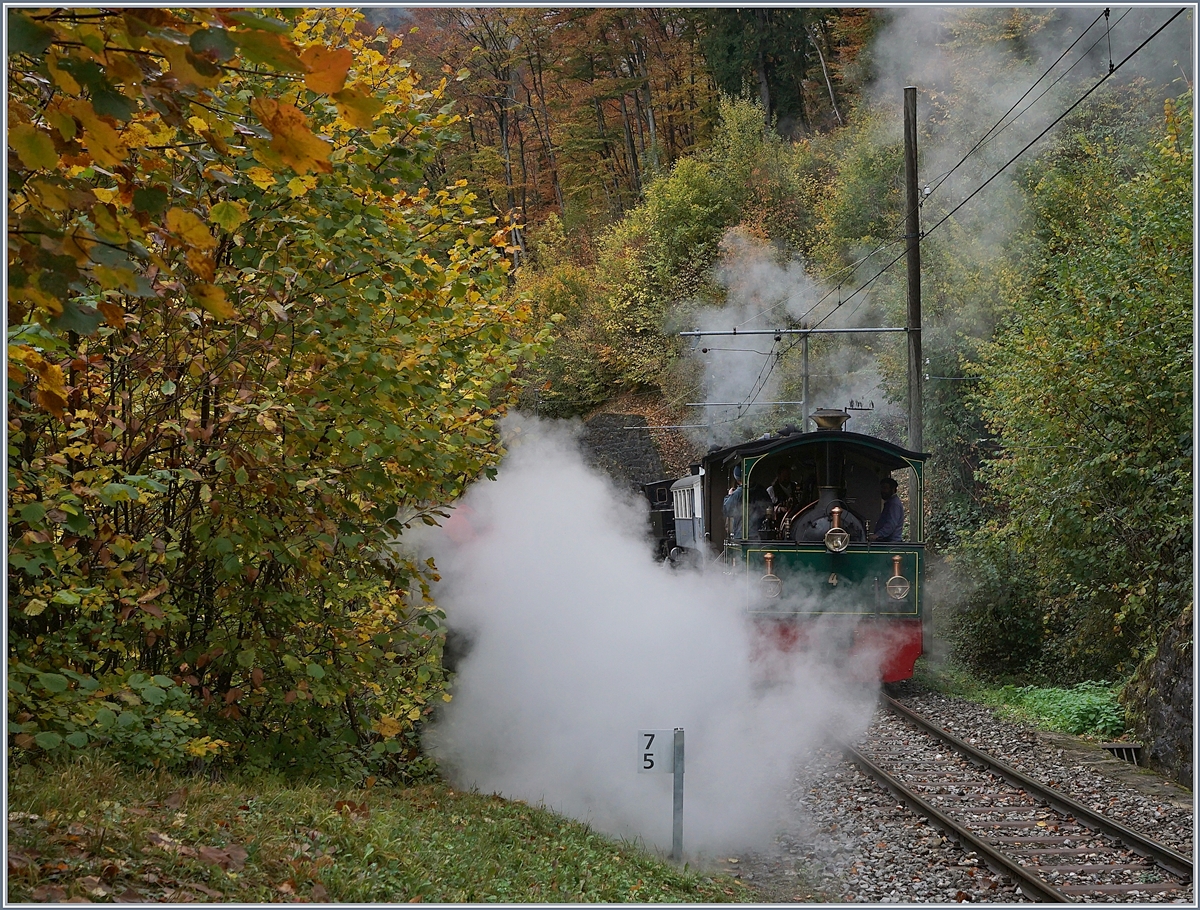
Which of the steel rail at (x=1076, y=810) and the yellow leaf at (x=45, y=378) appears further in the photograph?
the steel rail at (x=1076, y=810)

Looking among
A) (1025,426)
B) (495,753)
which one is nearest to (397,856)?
(495,753)

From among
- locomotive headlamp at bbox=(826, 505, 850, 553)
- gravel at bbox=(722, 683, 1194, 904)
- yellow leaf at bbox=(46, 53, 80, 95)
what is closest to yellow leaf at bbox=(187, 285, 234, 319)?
yellow leaf at bbox=(46, 53, 80, 95)

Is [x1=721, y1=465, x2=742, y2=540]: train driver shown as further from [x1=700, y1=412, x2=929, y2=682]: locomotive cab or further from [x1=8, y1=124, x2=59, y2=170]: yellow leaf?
[x1=8, y1=124, x2=59, y2=170]: yellow leaf

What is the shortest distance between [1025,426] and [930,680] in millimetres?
4426

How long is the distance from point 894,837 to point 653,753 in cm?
211

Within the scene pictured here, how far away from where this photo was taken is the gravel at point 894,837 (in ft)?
22.7

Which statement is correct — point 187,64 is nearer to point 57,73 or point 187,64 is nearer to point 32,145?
point 57,73

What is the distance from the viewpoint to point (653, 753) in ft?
25.0

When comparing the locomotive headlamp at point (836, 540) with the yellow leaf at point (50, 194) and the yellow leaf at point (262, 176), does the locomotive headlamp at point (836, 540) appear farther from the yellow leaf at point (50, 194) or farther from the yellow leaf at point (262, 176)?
the yellow leaf at point (50, 194)

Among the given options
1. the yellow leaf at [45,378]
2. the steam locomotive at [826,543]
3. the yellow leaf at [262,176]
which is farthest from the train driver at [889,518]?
the yellow leaf at [45,378]

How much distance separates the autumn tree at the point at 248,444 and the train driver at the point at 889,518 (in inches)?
296

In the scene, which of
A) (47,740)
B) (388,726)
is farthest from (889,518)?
(47,740)

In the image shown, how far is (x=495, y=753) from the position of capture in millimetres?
9258

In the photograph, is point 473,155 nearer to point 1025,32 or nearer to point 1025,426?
point 1025,32
